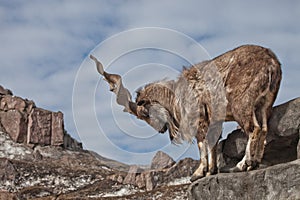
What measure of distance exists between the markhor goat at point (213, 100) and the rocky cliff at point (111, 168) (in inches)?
18.9

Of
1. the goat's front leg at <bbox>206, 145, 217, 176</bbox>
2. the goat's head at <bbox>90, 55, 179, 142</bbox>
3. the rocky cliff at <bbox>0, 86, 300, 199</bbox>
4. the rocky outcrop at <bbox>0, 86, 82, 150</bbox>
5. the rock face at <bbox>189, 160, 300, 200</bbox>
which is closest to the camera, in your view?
the rock face at <bbox>189, 160, 300, 200</bbox>

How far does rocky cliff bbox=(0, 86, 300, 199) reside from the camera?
368 inches

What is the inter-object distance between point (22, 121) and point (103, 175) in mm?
14990

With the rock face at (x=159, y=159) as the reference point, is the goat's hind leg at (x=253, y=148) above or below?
below

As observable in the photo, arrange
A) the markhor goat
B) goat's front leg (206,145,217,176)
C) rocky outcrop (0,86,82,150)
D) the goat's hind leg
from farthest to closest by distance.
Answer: rocky outcrop (0,86,82,150), goat's front leg (206,145,217,176), the markhor goat, the goat's hind leg

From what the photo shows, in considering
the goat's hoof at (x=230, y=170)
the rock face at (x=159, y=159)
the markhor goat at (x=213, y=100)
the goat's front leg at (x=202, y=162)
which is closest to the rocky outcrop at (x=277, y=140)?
the markhor goat at (x=213, y=100)

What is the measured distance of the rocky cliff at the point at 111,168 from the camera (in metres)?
9.36

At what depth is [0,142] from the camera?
47812mm

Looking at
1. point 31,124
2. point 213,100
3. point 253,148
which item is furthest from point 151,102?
point 31,124

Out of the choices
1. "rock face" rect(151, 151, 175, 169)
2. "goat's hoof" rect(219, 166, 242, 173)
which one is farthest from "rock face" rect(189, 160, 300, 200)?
"rock face" rect(151, 151, 175, 169)

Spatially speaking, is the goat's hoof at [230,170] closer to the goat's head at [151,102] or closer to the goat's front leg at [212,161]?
the goat's front leg at [212,161]

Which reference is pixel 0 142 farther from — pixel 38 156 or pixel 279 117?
pixel 279 117

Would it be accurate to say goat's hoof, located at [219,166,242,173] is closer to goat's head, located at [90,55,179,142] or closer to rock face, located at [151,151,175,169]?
goat's head, located at [90,55,179,142]

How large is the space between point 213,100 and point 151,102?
1.67 metres
